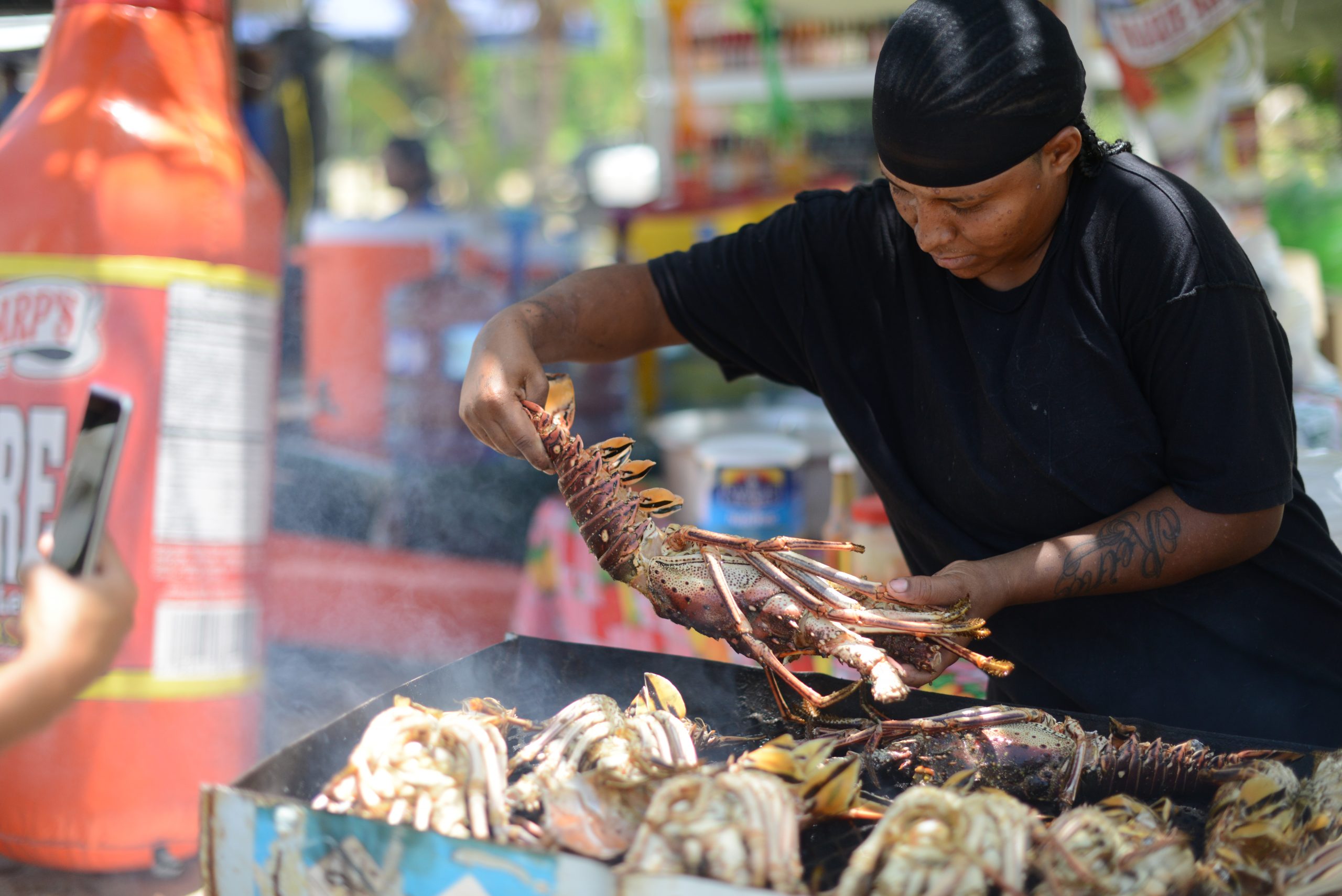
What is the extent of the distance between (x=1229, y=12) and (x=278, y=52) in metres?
6.30

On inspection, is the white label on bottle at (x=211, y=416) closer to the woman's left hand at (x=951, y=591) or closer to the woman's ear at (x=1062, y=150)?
the woman's left hand at (x=951, y=591)

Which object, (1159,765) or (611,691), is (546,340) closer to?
(611,691)

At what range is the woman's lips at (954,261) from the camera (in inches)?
72.9

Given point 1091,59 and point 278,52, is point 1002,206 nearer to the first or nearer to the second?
point 1091,59

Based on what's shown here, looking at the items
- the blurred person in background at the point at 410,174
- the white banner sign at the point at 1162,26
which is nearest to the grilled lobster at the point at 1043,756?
the white banner sign at the point at 1162,26

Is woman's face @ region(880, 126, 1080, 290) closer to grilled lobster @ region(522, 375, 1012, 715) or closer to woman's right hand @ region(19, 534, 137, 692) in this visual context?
grilled lobster @ region(522, 375, 1012, 715)

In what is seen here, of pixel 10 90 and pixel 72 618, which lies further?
pixel 10 90

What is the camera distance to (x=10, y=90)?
194 inches

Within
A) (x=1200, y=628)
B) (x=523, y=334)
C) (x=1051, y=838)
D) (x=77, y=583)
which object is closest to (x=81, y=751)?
(x=77, y=583)

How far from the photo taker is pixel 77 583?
1.36 metres

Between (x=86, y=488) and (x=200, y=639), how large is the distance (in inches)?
38.8

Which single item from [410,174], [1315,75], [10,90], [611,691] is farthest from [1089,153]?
[410,174]

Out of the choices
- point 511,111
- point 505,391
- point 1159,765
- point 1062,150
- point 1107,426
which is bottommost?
point 1159,765

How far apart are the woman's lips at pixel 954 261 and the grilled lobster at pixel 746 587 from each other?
1.92 ft
